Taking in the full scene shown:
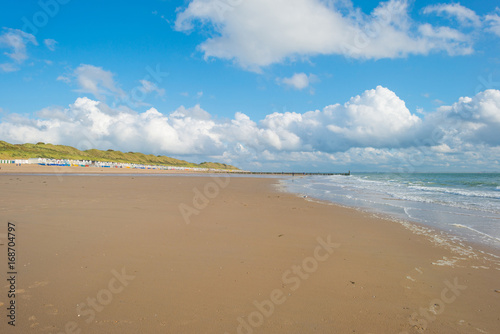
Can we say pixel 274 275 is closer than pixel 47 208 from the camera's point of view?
Yes

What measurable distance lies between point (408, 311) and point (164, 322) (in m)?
3.22

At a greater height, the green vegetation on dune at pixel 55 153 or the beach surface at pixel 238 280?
the green vegetation on dune at pixel 55 153

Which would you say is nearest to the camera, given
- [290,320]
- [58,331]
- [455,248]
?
[58,331]

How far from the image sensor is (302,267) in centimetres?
514

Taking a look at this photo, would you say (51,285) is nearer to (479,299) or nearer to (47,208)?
(479,299)

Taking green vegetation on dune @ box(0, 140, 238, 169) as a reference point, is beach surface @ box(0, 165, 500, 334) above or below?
below

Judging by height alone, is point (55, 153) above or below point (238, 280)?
above

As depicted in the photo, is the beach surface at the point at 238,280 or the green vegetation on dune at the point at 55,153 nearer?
the beach surface at the point at 238,280

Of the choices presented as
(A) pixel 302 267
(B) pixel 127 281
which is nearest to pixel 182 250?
(B) pixel 127 281

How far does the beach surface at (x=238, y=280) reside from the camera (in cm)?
333

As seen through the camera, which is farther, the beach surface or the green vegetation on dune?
the green vegetation on dune

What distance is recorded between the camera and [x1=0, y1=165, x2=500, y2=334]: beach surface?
3.33 meters

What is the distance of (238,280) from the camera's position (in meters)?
4.43

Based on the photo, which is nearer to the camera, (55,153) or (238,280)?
(238,280)
